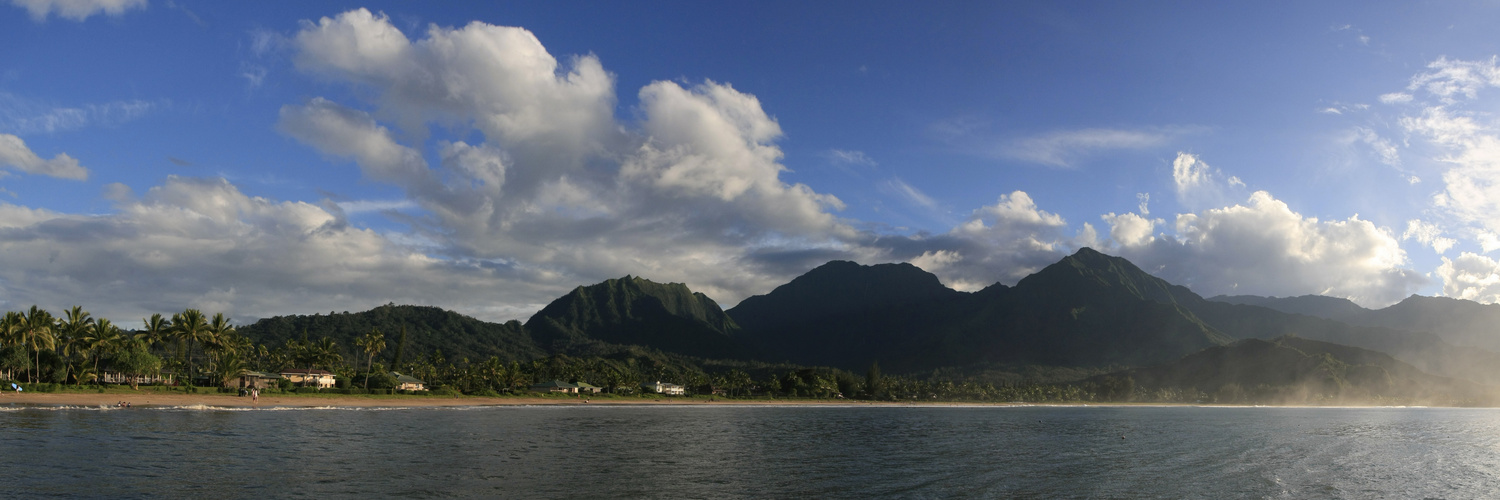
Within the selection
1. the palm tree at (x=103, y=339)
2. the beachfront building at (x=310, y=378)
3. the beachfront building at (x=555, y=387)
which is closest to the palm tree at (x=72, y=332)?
the palm tree at (x=103, y=339)

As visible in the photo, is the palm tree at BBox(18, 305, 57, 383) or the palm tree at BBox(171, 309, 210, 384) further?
the palm tree at BBox(171, 309, 210, 384)

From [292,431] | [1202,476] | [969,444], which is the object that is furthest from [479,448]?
[1202,476]

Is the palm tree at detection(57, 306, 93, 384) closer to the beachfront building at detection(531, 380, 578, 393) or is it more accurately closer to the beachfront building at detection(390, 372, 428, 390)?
the beachfront building at detection(390, 372, 428, 390)

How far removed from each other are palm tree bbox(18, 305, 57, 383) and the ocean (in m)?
27.8

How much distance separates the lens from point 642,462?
45.6 meters

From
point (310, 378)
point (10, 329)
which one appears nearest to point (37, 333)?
point (10, 329)

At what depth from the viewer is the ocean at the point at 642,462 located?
34062mm

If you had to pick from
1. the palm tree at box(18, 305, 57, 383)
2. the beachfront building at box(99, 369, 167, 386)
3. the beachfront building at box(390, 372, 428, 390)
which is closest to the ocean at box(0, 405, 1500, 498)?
the palm tree at box(18, 305, 57, 383)

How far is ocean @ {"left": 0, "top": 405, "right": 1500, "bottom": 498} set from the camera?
3406cm

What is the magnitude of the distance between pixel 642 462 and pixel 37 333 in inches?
3582

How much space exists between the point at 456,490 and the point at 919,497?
20.4 metres

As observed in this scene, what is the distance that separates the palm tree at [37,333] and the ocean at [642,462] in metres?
27.8

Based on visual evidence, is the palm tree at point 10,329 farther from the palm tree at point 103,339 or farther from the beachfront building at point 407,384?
the beachfront building at point 407,384

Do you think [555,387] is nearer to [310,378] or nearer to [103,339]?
[310,378]
